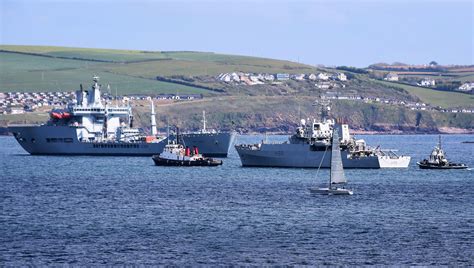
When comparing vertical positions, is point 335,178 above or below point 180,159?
above

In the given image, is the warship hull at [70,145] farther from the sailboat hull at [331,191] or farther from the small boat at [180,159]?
the sailboat hull at [331,191]

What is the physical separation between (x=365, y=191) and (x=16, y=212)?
2771cm

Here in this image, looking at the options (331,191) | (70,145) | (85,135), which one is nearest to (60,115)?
(85,135)

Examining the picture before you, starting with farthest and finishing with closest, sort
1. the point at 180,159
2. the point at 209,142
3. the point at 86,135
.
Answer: the point at 86,135 < the point at 209,142 < the point at 180,159

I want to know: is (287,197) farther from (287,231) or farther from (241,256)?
(241,256)

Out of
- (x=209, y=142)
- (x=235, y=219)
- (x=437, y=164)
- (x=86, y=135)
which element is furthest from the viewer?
(x=86, y=135)

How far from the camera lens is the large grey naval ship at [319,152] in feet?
360

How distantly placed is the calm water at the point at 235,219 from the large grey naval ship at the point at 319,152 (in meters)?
4.40

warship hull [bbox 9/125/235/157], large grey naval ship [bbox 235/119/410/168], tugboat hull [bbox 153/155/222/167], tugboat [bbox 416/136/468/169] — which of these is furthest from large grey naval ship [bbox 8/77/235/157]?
tugboat [bbox 416/136/468/169]

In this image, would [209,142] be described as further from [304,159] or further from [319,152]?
[319,152]

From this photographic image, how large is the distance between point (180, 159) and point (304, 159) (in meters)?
17.3

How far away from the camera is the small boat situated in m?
122

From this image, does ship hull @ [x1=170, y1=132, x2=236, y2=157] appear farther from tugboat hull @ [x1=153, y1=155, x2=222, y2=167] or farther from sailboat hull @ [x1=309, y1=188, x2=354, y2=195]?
sailboat hull @ [x1=309, y1=188, x2=354, y2=195]

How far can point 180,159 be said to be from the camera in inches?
4845
